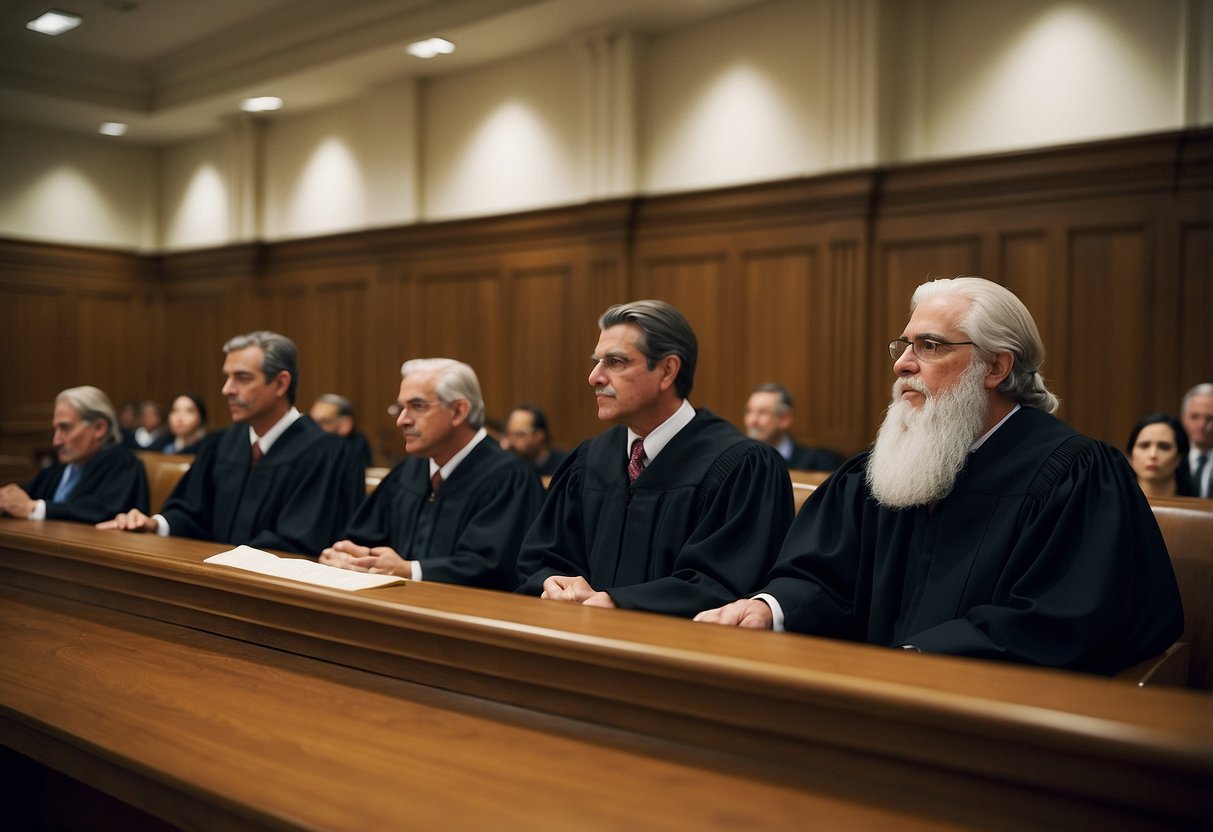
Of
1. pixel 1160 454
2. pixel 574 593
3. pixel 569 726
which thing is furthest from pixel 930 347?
pixel 1160 454

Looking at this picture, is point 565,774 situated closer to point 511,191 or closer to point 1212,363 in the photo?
point 1212,363

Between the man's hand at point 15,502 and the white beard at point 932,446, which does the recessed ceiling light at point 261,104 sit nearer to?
the man's hand at point 15,502

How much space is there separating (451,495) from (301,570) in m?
1.67

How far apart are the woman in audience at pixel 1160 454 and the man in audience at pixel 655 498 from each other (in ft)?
10.1

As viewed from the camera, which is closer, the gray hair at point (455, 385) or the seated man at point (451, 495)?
the seated man at point (451, 495)

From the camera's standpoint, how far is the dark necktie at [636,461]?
141 inches

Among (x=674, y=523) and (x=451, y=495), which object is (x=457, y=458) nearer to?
(x=451, y=495)

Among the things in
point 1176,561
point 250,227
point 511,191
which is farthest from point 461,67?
point 1176,561

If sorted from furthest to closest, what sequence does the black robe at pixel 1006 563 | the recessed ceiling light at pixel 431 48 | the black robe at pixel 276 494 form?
1. the recessed ceiling light at pixel 431 48
2. the black robe at pixel 276 494
3. the black robe at pixel 1006 563

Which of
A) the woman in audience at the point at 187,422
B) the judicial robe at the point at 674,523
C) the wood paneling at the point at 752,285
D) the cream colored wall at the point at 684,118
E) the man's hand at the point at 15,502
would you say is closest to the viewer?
the judicial robe at the point at 674,523

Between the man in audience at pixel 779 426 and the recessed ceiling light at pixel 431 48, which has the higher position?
the recessed ceiling light at pixel 431 48

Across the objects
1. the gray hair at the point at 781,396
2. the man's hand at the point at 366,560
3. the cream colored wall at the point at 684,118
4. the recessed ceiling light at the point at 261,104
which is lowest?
the man's hand at the point at 366,560

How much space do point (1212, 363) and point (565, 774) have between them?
640cm

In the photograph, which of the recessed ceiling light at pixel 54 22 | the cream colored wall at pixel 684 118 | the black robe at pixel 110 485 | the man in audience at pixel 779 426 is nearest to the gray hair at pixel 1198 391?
the cream colored wall at pixel 684 118
